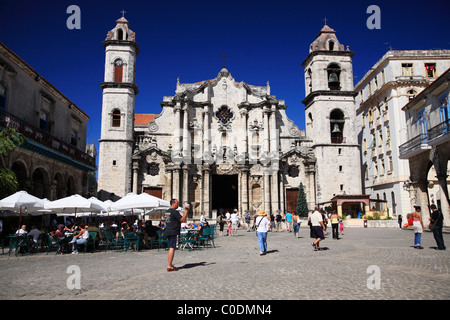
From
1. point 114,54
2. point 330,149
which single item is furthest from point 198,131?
point 330,149

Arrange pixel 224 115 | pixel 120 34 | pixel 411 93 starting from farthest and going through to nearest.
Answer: pixel 224 115, pixel 120 34, pixel 411 93

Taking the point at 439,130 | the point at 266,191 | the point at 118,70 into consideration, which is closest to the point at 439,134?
the point at 439,130

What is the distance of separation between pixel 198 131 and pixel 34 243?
79.4 ft

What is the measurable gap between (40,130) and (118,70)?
591 inches

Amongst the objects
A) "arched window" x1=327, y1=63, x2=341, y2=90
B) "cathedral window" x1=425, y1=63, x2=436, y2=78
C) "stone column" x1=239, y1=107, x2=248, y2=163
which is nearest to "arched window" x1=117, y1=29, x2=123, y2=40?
"stone column" x1=239, y1=107, x2=248, y2=163

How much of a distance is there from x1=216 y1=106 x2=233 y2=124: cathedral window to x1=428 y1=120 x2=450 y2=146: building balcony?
67.8 feet

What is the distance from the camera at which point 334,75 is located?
36.7 m

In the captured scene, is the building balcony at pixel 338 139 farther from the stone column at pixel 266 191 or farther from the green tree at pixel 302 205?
the stone column at pixel 266 191

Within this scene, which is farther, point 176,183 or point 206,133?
point 206,133

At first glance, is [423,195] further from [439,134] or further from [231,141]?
[231,141]

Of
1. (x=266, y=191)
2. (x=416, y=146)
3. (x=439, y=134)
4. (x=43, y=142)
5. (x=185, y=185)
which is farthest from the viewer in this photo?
(x=266, y=191)

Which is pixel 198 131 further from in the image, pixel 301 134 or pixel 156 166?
pixel 301 134

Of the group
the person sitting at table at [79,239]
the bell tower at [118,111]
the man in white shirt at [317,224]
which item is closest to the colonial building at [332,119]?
the bell tower at [118,111]
